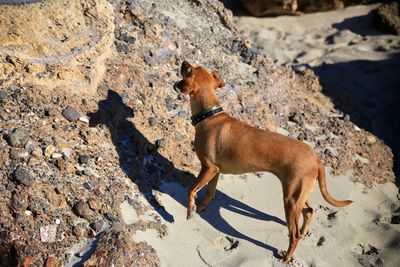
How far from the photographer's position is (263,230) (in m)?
5.41

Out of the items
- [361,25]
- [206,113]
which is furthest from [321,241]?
[361,25]

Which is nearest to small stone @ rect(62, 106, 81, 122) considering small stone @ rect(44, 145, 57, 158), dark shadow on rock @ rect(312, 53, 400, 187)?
small stone @ rect(44, 145, 57, 158)

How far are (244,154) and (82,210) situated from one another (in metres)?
1.57

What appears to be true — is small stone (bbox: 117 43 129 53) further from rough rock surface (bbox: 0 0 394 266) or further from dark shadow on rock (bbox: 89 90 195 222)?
dark shadow on rock (bbox: 89 90 195 222)

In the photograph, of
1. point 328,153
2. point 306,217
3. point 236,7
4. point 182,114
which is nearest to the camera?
point 306,217

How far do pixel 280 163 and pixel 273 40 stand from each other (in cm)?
540

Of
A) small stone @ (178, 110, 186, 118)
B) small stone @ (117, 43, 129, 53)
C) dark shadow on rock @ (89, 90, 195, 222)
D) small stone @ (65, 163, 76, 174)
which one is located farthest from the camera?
small stone @ (117, 43, 129, 53)

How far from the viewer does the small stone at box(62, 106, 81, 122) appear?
5375 millimetres

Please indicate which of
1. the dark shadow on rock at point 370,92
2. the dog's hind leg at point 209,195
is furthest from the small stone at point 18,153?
the dark shadow on rock at point 370,92

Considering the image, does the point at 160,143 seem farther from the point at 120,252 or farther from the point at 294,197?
the point at 294,197

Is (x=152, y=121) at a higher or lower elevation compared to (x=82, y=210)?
higher

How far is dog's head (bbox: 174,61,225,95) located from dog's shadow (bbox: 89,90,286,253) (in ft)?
2.80

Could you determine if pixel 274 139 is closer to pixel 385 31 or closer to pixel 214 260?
pixel 214 260

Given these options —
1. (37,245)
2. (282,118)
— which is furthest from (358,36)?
(37,245)
